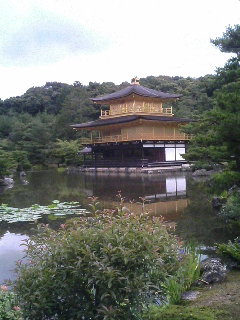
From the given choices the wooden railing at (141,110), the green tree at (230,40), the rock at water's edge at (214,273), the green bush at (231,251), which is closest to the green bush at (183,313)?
the rock at water's edge at (214,273)

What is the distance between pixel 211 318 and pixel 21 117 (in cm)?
5044

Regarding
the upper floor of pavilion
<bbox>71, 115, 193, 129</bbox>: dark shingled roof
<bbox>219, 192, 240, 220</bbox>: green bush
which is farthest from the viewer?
the upper floor of pavilion

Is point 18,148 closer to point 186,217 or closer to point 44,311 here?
point 186,217

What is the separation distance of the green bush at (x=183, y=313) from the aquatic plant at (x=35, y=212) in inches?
268

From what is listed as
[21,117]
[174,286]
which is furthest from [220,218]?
[21,117]

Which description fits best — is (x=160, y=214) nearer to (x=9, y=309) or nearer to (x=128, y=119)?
(x=9, y=309)

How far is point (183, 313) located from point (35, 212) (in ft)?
27.4

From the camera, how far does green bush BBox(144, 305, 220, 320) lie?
3371mm

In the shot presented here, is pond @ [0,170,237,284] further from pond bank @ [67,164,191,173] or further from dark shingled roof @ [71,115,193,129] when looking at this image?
dark shingled roof @ [71,115,193,129]

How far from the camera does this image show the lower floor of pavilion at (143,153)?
30328mm

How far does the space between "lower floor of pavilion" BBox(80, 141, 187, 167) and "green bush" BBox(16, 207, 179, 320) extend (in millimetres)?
26307

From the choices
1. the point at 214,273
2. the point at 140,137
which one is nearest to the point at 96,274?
the point at 214,273

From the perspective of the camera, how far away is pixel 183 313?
3.49 m

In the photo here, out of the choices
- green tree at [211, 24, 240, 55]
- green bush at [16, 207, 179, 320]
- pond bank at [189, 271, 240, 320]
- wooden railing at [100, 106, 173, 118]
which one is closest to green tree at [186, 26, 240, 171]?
green tree at [211, 24, 240, 55]
